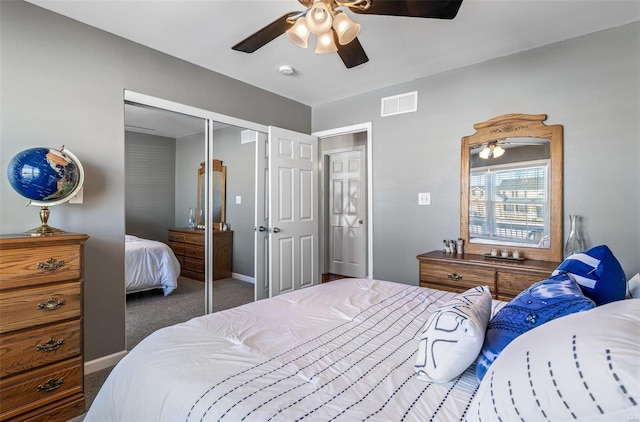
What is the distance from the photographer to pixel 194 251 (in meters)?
3.04

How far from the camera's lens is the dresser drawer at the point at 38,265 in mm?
1619

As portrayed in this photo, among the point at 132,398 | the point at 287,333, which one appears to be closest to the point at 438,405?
the point at 287,333

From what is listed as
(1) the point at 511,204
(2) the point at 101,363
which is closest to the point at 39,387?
(2) the point at 101,363

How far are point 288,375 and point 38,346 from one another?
1.63 m

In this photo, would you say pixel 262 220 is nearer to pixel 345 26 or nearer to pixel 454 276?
pixel 454 276

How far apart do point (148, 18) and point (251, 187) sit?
1.76 m

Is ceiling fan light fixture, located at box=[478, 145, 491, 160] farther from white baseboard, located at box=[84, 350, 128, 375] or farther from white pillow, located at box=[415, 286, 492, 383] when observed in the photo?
white baseboard, located at box=[84, 350, 128, 375]

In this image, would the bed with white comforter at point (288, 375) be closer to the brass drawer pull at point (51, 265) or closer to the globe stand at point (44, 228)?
the brass drawer pull at point (51, 265)

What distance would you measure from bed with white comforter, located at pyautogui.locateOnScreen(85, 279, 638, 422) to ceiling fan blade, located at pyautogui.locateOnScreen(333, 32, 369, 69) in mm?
1641

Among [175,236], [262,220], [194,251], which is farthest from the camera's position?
[262,220]

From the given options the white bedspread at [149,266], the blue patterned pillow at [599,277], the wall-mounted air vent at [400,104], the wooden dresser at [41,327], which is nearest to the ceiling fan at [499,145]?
Result: the wall-mounted air vent at [400,104]

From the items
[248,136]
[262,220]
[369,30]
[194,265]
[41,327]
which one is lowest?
[41,327]

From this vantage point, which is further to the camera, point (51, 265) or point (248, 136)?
point (248, 136)

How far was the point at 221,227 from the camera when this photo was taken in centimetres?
329
